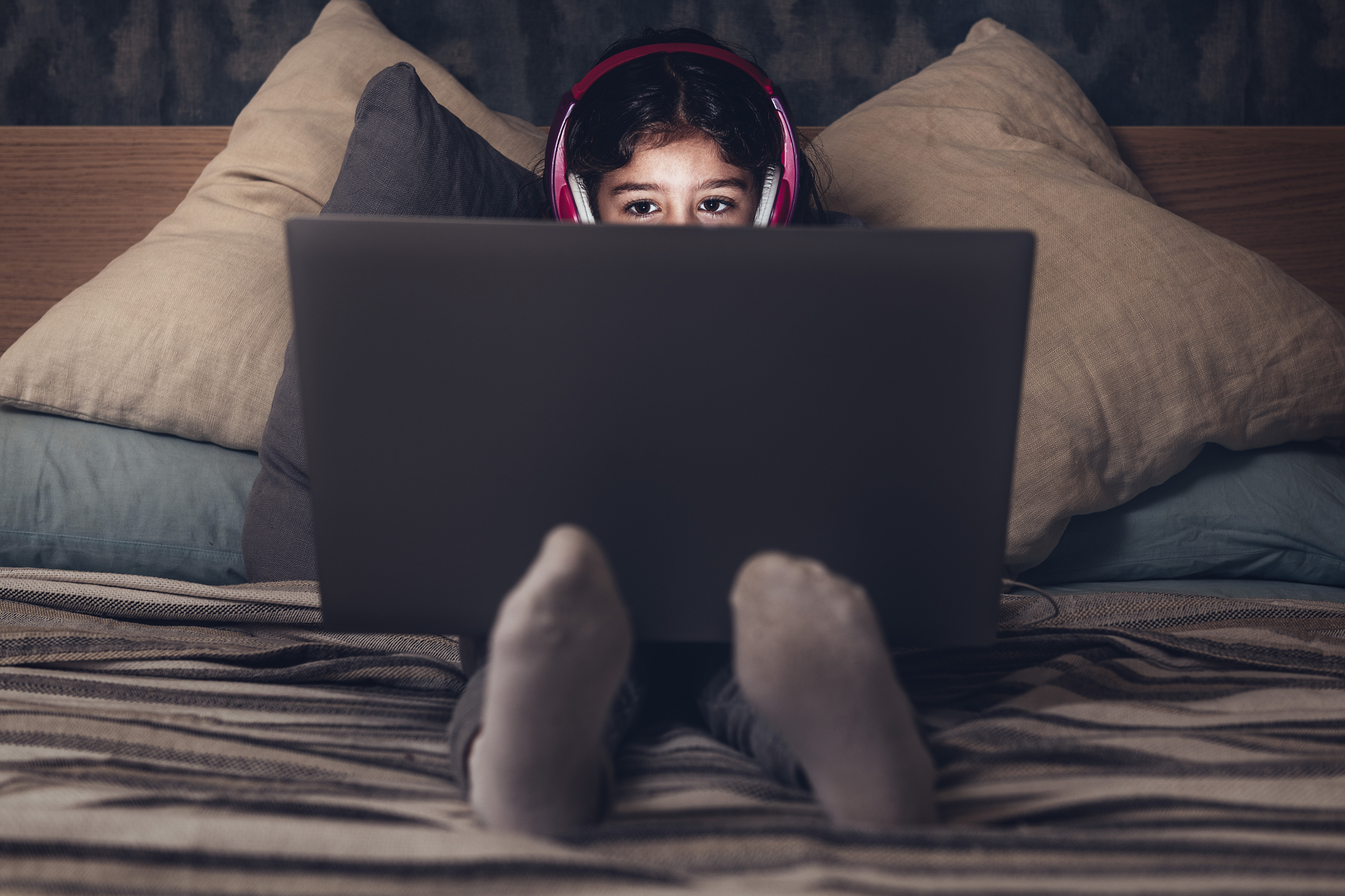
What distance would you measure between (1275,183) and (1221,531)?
0.78 metres

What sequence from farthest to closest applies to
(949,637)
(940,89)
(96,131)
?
(96,131), (940,89), (949,637)

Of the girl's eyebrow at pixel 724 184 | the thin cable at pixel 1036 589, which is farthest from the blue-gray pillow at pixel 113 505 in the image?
the thin cable at pixel 1036 589

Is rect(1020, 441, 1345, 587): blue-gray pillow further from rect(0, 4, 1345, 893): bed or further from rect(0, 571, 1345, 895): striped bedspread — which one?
rect(0, 571, 1345, 895): striped bedspread

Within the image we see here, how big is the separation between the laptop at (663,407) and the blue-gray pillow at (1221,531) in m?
0.61

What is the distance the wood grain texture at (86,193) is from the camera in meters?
1.45

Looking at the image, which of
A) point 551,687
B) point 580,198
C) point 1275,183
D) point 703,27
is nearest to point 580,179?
→ point 580,198

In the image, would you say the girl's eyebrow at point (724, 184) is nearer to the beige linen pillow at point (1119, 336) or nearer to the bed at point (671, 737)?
the beige linen pillow at point (1119, 336)

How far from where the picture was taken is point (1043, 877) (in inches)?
17.0

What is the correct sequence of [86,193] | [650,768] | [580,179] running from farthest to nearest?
[86,193]
[580,179]
[650,768]

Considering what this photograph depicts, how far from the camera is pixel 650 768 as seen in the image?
24.0 inches

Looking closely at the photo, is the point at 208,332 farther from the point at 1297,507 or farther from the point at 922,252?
the point at 1297,507

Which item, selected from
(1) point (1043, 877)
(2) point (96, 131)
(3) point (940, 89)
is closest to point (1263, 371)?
(3) point (940, 89)

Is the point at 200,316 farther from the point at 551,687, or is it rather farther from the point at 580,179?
the point at 551,687

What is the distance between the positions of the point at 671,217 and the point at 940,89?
0.55 m
